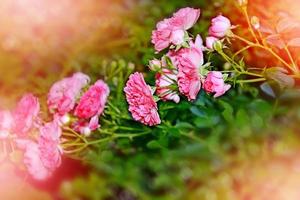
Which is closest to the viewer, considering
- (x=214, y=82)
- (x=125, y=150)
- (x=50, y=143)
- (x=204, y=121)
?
(x=214, y=82)

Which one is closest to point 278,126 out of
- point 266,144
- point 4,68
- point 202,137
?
point 266,144

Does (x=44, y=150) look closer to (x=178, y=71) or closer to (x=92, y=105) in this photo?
(x=92, y=105)

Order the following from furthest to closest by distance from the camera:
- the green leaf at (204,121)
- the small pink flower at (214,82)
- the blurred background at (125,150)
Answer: the blurred background at (125,150) < the green leaf at (204,121) < the small pink flower at (214,82)

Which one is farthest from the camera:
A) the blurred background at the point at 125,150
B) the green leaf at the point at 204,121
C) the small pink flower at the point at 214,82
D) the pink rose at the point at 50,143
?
the blurred background at the point at 125,150

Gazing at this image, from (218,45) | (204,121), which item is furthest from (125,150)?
(218,45)

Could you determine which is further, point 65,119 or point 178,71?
point 65,119

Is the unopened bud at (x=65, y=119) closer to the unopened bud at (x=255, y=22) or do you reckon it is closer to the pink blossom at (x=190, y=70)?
the pink blossom at (x=190, y=70)

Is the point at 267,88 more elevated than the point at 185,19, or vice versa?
the point at 185,19

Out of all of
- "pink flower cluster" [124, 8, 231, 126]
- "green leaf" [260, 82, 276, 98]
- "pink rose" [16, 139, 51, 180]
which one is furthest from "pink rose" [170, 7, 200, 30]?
"pink rose" [16, 139, 51, 180]

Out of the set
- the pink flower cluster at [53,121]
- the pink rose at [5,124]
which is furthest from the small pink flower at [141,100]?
the pink rose at [5,124]
